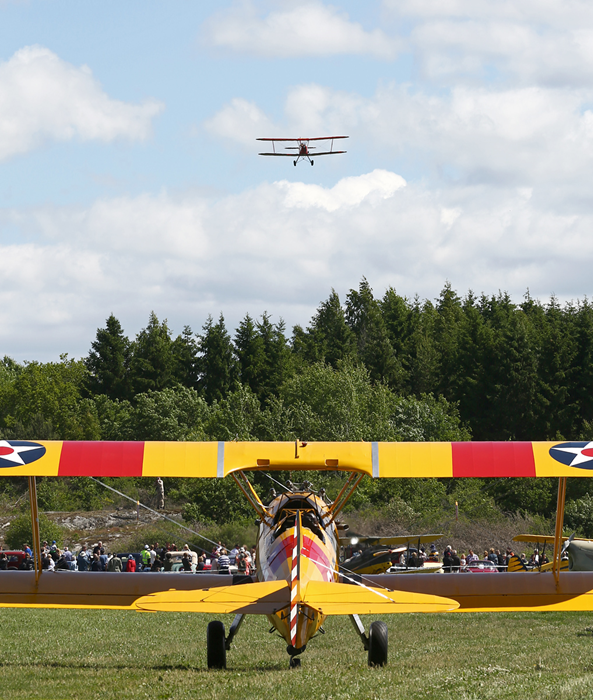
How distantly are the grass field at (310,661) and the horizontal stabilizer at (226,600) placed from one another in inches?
28.2

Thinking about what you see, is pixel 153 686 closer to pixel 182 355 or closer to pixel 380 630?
pixel 380 630

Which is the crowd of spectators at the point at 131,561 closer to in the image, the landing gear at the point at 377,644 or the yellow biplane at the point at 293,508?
the yellow biplane at the point at 293,508

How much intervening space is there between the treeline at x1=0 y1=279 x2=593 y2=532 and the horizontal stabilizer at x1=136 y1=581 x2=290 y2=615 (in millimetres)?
32331

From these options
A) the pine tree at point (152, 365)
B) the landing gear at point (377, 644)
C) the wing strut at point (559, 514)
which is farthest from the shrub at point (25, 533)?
the pine tree at point (152, 365)

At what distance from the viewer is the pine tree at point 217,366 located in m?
66.6

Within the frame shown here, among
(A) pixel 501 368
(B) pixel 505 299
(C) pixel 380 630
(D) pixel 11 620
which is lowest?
(D) pixel 11 620

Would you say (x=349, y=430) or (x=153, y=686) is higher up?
(x=349, y=430)

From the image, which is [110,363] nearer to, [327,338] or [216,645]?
[327,338]

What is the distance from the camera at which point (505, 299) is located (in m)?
83.6

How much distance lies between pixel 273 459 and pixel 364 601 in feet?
9.35

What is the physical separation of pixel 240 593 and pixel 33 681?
253 cm

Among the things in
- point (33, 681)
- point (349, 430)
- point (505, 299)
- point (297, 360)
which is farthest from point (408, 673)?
point (505, 299)

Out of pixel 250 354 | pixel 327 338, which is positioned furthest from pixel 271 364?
pixel 327 338

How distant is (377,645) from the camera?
8.77 m
